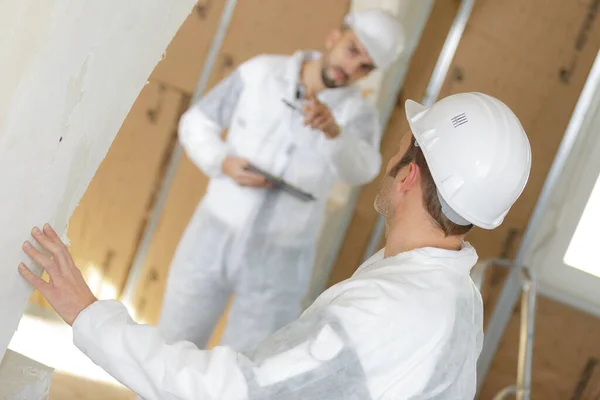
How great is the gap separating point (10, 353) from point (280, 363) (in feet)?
1.85

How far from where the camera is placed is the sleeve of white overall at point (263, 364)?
1.07 metres

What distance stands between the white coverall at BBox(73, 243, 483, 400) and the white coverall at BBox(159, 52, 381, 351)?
1.09 m

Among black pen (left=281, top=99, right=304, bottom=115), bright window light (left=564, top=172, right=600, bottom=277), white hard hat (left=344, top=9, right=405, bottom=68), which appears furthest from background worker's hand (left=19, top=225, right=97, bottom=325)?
bright window light (left=564, top=172, right=600, bottom=277)

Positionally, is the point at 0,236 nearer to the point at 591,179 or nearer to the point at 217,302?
the point at 217,302

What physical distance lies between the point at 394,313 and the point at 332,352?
12 cm

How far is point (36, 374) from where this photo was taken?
1.24m

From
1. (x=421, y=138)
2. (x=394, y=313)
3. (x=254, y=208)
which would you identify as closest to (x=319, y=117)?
(x=254, y=208)

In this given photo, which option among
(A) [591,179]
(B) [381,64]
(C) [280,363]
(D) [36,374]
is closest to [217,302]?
(B) [381,64]

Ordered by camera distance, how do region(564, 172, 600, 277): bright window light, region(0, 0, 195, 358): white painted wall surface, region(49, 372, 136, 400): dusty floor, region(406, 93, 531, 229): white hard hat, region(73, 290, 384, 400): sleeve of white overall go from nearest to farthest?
region(0, 0, 195, 358): white painted wall surface
region(73, 290, 384, 400): sleeve of white overall
region(406, 93, 531, 229): white hard hat
region(49, 372, 136, 400): dusty floor
region(564, 172, 600, 277): bright window light

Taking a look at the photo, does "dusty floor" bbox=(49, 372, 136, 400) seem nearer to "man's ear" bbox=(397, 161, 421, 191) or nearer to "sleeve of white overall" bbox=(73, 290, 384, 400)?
"sleeve of white overall" bbox=(73, 290, 384, 400)

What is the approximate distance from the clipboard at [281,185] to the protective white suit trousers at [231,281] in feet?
0.52

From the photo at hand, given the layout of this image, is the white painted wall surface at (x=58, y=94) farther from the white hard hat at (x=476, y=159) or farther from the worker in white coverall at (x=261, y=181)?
the worker in white coverall at (x=261, y=181)

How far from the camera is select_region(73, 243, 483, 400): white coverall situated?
1.07m

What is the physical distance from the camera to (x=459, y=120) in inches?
50.3
